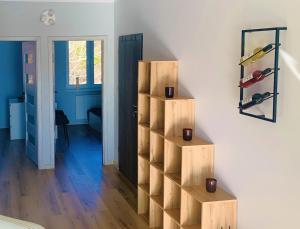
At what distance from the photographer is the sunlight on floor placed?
8.82ft

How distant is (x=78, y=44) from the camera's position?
993 cm

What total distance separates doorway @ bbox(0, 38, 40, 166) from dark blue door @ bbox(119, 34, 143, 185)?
1.26m

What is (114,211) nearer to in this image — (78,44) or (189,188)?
(189,188)

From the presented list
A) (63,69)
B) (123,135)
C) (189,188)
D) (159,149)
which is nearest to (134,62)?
(123,135)

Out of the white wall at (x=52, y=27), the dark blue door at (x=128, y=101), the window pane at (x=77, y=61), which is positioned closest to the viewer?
the dark blue door at (x=128, y=101)

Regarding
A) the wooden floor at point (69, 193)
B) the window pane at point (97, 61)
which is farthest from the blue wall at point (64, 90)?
the wooden floor at point (69, 193)

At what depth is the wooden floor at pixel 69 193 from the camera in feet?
15.9

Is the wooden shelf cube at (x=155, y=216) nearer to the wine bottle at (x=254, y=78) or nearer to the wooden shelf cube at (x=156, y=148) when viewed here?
the wooden shelf cube at (x=156, y=148)

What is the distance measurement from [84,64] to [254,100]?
742 cm

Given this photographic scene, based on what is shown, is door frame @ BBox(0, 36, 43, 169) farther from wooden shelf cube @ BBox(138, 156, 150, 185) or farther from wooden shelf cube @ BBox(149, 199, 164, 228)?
wooden shelf cube @ BBox(149, 199, 164, 228)

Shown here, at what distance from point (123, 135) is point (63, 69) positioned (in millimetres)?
4030

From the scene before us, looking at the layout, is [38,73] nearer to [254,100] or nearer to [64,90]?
[64,90]

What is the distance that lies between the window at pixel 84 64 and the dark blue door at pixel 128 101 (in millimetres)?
3753

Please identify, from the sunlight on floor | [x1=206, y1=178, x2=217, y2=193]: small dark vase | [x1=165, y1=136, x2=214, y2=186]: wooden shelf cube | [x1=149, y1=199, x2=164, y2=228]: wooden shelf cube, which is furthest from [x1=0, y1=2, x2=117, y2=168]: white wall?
the sunlight on floor
